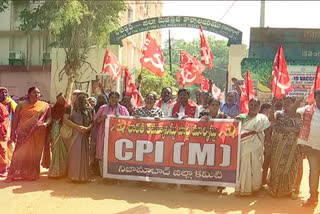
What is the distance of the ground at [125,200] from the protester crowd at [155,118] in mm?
223

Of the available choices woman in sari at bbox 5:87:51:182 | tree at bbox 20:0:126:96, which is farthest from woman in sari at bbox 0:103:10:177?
tree at bbox 20:0:126:96

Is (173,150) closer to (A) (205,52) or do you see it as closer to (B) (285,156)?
(B) (285,156)

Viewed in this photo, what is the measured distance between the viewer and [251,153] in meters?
5.47

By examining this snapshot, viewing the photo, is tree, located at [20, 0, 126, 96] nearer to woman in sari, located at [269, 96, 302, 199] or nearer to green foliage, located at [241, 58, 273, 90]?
green foliage, located at [241, 58, 273, 90]

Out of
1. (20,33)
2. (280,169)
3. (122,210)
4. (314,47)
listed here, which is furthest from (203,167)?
(20,33)

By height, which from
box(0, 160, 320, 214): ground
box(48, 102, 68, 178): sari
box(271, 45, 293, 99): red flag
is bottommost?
box(0, 160, 320, 214): ground

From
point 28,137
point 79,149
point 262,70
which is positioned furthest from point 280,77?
point 262,70

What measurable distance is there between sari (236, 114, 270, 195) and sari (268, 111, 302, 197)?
214mm

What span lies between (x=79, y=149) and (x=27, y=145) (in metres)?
0.88

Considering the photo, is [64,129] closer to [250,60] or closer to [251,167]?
[251,167]

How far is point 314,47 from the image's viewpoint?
14125 mm

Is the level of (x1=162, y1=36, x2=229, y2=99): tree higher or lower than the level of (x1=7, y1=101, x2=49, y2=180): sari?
higher

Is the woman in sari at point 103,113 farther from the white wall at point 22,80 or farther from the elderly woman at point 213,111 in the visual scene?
the white wall at point 22,80

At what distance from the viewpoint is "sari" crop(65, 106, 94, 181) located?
598cm
